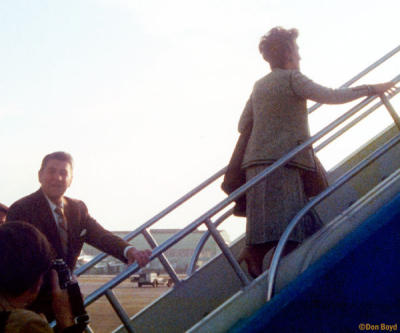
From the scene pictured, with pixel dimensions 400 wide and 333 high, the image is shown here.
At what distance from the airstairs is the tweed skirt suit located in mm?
204

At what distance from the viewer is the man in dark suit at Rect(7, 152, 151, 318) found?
2693 millimetres

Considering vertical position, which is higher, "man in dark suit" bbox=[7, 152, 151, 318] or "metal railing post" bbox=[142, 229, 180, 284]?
"man in dark suit" bbox=[7, 152, 151, 318]

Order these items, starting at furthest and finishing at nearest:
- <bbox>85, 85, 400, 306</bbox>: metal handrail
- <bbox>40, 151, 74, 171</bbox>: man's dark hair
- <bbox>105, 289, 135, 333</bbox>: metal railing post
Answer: <bbox>40, 151, 74, 171</bbox>: man's dark hair
<bbox>105, 289, 135, 333</bbox>: metal railing post
<bbox>85, 85, 400, 306</bbox>: metal handrail

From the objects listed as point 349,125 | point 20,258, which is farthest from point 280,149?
point 20,258

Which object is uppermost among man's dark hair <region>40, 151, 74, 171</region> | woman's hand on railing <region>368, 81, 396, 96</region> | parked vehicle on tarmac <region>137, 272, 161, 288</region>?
man's dark hair <region>40, 151, 74, 171</region>

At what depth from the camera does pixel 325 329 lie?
200 centimetres

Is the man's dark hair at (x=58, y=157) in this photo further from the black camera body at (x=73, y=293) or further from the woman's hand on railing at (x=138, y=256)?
the black camera body at (x=73, y=293)

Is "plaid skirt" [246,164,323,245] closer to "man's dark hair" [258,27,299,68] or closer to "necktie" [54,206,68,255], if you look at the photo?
"man's dark hair" [258,27,299,68]

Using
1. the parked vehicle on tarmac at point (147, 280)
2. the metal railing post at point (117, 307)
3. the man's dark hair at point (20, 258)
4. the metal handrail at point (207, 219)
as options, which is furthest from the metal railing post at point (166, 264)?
the parked vehicle on tarmac at point (147, 280)

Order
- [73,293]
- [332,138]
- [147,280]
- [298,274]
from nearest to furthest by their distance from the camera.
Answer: [73,293]
[298,274]
[332,138]
[147,280]

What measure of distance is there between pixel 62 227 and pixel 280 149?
4.02 ft

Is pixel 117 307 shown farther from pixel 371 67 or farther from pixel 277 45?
pixel 371 67

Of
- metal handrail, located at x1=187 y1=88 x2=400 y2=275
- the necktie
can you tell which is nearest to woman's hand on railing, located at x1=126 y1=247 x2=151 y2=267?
the necktie

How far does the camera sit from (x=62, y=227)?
2.76 meters
